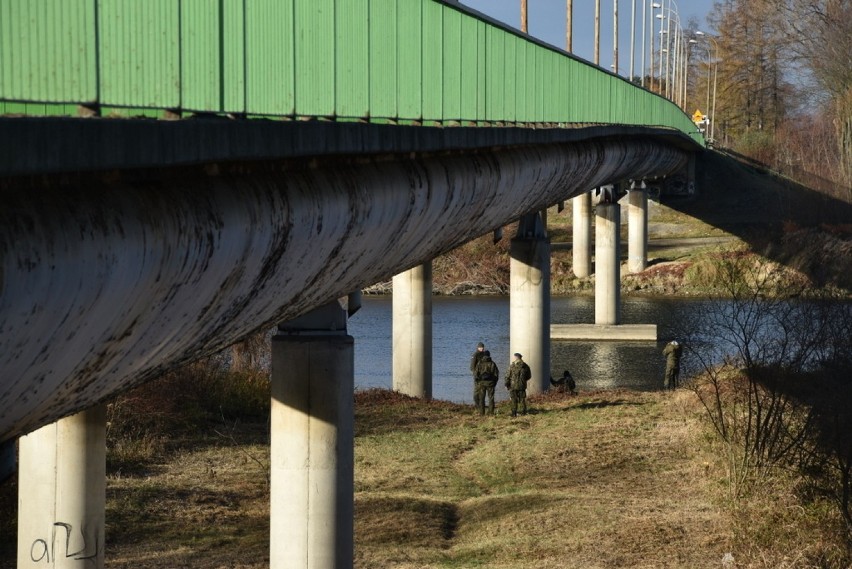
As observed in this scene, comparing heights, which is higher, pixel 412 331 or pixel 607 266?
pixel 607 266

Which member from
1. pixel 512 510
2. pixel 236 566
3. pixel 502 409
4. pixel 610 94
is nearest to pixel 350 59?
pixel 236 566

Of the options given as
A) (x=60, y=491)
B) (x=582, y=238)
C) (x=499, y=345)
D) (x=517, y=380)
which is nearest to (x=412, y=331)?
(x=517, y=380)

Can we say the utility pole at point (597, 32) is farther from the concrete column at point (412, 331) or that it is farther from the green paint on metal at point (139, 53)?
the green paint on metal at point (139, 53)

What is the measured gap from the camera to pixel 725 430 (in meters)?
18.6

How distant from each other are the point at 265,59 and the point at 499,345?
3424 centimetres

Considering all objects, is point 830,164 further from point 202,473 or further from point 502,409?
point 202,473

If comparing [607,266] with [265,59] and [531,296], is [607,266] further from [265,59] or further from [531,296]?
[265,59]

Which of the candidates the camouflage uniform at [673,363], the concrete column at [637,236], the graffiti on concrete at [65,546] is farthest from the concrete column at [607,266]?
the graffiti on concrete at [65,546]

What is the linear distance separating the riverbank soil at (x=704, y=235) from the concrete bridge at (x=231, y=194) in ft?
133

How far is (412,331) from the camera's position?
30.6 metres

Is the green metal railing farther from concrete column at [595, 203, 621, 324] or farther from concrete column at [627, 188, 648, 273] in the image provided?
concrete column at [627, 188, 648, 273]

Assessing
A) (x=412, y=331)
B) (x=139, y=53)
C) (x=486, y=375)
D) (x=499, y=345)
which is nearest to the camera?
(x=139, y=53)

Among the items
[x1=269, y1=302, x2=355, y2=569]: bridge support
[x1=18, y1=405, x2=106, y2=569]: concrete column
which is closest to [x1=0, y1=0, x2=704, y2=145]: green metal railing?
[x1=269, y1=302, x2=355, y2=569]: bridge support

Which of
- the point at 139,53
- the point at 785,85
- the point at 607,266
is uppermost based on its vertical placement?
the point at 785,85
